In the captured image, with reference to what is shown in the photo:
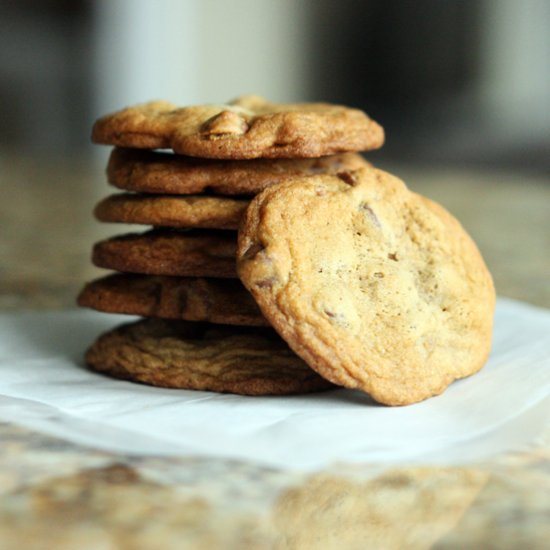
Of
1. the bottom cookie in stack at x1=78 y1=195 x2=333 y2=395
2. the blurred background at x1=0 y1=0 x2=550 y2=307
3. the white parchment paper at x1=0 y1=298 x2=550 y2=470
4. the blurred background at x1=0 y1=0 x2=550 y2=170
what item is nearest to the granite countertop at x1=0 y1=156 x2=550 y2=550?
the white parchment paper at x1=0 y1=298 x2=550 y2=470

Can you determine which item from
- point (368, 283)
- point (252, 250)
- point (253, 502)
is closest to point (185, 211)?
point (252, 250)

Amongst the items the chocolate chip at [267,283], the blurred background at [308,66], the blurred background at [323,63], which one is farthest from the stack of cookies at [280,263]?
the blurred background at [323,63]

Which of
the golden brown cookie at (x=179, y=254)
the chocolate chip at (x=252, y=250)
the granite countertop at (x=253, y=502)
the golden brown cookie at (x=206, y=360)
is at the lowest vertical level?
the golden brown cookie at (x=206, y=360)

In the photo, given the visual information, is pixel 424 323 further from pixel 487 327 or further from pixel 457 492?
pixel 457 492

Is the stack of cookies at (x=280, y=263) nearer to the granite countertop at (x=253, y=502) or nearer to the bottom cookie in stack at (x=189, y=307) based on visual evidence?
the bottom cookie in stack at (x=189, y=307)

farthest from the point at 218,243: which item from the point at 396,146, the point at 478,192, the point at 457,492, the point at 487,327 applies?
the point at 396,146

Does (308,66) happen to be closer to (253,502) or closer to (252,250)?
(252,250)

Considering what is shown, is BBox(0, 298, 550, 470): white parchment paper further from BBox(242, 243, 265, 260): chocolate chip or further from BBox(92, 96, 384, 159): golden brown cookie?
BBox(92, 96, 384, 159): golden brown cookie
